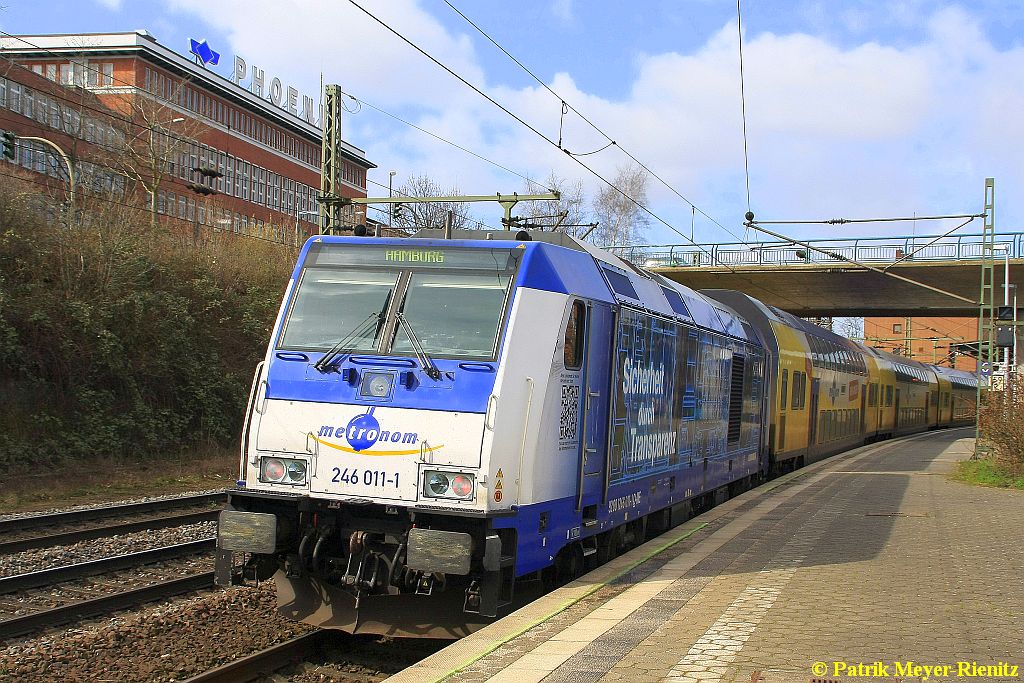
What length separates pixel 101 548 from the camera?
11656 mm

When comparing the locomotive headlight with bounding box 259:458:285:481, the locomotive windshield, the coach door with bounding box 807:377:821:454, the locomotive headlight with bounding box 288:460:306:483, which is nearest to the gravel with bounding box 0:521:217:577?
the locomotive headlight with bounding box 259:458:285:481

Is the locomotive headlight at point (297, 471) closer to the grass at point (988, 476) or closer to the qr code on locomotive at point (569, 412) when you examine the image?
the qr code on locomotive at point (569, 412)

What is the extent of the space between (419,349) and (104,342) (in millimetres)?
15595

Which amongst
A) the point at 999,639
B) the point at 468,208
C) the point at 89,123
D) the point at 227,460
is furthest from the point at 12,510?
the point at 468,208

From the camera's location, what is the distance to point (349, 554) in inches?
295

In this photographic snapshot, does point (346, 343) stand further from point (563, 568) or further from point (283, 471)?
point (563, 568)

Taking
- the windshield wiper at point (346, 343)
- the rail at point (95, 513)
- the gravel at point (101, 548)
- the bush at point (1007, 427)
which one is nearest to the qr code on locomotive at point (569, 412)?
the windshield wiper at point (346, 343)

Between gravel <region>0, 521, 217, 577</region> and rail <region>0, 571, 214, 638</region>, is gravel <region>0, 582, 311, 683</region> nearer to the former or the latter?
rail <region>0, 571, 214, 638</region>

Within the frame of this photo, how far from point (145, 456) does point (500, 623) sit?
1663 cm

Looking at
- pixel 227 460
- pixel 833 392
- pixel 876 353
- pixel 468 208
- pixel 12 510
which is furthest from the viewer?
pixel 468 208

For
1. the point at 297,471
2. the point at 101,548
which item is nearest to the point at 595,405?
the point at 297,471

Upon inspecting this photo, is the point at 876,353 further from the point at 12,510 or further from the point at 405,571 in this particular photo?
the point at 405,571

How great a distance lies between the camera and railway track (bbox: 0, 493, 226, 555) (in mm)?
11789

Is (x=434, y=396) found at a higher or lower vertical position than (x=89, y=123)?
lower
